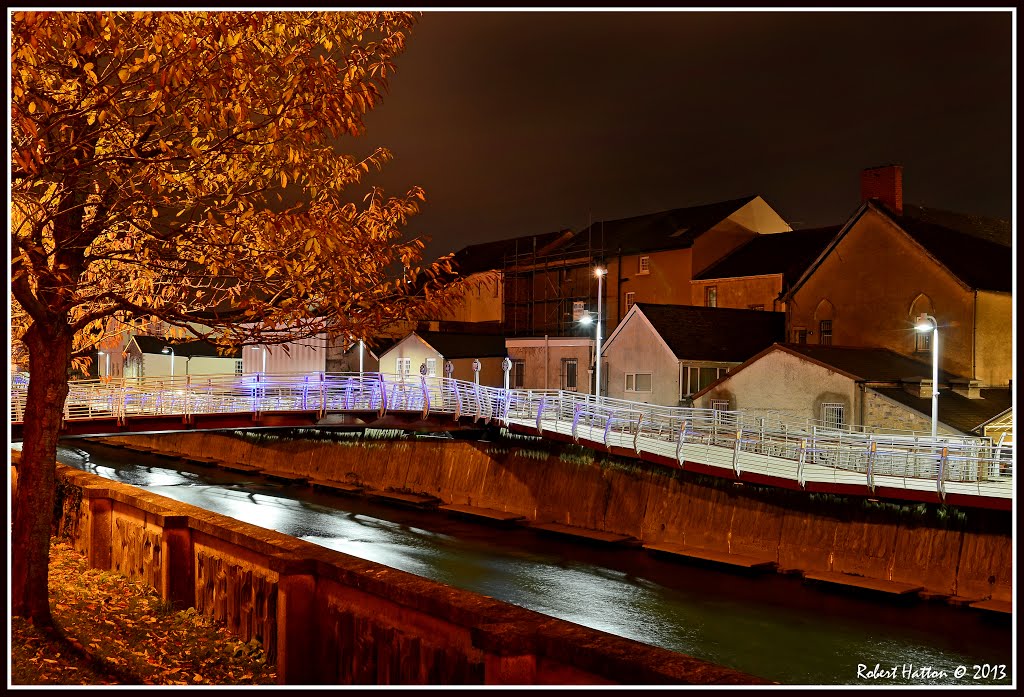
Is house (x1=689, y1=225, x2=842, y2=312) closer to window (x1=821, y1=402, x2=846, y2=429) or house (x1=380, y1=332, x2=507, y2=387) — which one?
house (x1=380, y1=332, x2=507, y2=387)

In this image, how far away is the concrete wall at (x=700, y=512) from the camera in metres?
22.3

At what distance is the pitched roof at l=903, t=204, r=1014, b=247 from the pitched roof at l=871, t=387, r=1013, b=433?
12798 millimetres

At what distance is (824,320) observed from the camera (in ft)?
142

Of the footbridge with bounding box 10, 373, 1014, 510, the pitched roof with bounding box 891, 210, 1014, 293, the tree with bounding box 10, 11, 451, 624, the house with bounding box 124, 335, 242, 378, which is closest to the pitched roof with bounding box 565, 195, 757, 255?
the pitched roof with bounding box 891, 210, 1014, 293

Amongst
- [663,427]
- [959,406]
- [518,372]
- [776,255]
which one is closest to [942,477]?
[959,406]

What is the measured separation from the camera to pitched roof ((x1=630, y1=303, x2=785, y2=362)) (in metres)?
43.3

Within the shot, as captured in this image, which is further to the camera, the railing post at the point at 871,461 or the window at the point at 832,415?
the window at the point at 832,415

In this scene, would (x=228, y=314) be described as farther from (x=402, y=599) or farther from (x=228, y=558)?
(x=402, y=599)

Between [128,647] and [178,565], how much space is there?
1.42 metres

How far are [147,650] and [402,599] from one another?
4466mm

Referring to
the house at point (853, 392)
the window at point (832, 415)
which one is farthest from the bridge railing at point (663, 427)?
the house at point (853, 392)

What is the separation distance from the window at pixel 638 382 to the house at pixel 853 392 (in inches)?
215

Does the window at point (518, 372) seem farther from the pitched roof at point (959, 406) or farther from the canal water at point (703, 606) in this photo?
the pitched roof at point (959, 406)

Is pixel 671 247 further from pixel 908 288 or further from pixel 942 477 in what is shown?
pixel 942 477
